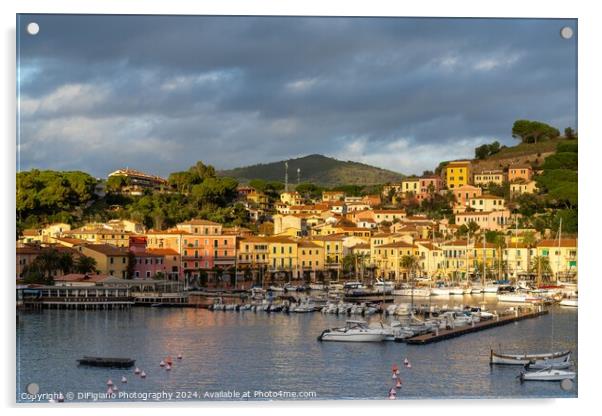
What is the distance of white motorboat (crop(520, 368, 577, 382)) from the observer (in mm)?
8137

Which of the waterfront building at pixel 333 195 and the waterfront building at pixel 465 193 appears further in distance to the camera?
the waterfront building at pixel 333 195

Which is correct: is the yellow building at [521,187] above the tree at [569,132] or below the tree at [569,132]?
below

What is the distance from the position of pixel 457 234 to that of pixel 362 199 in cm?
640

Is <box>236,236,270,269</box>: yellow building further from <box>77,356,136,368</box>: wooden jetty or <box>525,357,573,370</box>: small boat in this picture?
<box>525,357,573,370</box>: small boat

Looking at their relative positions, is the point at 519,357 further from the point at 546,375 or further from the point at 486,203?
the point at 486,203

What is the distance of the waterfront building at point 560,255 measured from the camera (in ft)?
65.6

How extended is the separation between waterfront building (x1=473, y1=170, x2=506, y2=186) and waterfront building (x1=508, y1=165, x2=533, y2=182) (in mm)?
342

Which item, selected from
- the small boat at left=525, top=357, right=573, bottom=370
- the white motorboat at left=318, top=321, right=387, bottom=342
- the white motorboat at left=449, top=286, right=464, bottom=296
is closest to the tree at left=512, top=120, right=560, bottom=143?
the white motorboat at left=449, top=286, right=464, bottom=296

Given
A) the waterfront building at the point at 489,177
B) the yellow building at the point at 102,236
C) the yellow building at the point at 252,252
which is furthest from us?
the waterfront building at the point at 489,177

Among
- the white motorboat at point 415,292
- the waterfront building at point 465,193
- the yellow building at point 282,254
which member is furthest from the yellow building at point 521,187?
the white motorboat at point 415,292

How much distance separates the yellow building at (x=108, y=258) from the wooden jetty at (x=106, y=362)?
25.0 feet

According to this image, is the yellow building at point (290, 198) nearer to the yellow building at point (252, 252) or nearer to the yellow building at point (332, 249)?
the yellow building at point (332, 249)

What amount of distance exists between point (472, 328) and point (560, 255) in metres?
8.22
